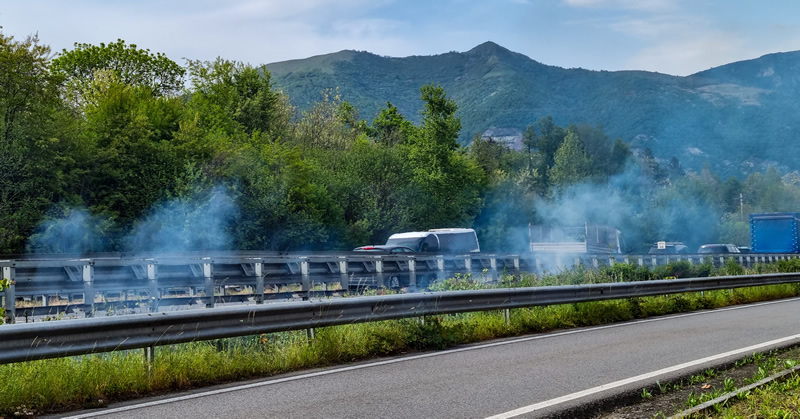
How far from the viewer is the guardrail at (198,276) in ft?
49.2

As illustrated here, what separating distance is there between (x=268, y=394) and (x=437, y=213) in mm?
59488

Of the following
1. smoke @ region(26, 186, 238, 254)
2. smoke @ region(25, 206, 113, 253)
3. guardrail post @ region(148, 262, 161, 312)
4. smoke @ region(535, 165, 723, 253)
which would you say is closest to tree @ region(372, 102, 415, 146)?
smoke @ region(535, 165, 723, 253)

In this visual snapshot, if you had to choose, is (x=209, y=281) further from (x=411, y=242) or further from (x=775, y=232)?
(x=775, y=232)

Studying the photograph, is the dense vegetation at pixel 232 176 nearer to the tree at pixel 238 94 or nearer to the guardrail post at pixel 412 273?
the tree at pixel 238 94

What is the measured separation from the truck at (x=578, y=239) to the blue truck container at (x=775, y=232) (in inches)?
305

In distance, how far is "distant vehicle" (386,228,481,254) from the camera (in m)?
32.6

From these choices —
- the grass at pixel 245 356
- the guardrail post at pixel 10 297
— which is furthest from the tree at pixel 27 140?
the grass at pixel 245 356

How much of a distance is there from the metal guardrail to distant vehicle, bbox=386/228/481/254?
17.7 m

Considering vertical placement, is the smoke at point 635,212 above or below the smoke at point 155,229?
below

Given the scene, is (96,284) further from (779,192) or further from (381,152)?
(779,192)

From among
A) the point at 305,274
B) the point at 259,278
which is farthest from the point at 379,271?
the point at 259,278

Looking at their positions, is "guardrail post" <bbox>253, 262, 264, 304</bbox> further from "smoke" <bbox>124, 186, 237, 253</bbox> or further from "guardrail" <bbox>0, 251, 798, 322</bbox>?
"smoke" <bbox>124, 186, 237, 253</bbox>

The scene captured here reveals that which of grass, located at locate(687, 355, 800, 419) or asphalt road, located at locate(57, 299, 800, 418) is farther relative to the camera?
asphalt road, located at locate(57, 299, 800, 418)

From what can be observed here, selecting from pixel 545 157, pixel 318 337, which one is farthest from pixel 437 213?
pixel 545 157
